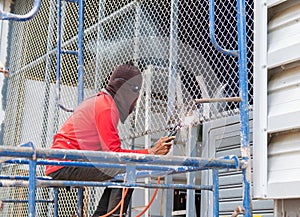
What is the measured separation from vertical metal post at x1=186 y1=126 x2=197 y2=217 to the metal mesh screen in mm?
176

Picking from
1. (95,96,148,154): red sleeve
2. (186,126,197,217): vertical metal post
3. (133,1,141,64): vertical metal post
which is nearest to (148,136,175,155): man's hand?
(95,96,148,154): red sleeve

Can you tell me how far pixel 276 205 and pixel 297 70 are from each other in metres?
0.86

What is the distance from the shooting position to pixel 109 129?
389cm

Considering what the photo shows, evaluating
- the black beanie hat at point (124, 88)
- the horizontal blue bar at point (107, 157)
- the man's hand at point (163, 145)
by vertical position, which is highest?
the black beanie hat at point (124, 88)

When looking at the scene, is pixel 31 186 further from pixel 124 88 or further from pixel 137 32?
pixel 137 32

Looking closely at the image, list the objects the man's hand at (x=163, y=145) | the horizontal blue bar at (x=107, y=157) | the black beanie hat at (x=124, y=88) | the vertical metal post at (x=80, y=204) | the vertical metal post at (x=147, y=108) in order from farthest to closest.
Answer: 1. the vertical metal post at (x=147, y=108)
2. the vertical metal post at (x=80, y=204)
3. the black beanie hat at (x=124, y=88)
4. the man's hand at (x=163, y=145)
5. the horizontal blue bar at (x=107, y=157)

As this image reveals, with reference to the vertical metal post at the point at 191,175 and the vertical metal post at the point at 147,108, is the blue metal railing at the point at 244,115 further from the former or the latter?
the vertical metal post at the point at 147,108

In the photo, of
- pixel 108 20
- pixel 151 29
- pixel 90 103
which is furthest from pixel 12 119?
pixel 90 103

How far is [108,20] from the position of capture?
306 inches

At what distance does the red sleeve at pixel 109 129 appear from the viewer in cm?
384

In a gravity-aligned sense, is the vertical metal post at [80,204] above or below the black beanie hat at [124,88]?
below

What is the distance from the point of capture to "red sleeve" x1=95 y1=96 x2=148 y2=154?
12.6 ft

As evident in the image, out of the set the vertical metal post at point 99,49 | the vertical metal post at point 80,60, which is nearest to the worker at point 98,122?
the vertical metal post at point 80,60

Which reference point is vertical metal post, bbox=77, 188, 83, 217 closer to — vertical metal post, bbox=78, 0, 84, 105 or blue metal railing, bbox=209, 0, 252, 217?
vertical metal post, bbox=78, 0, 84, 105
